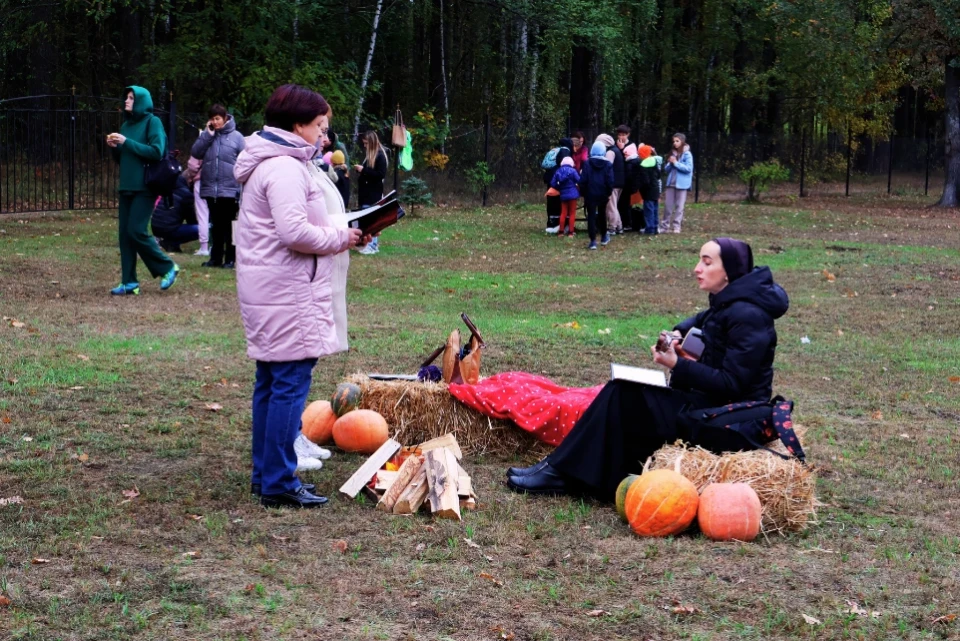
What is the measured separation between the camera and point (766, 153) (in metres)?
36.3

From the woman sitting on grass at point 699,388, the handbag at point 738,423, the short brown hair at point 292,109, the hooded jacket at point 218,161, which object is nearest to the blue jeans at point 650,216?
the hooded jacket at point 218,161

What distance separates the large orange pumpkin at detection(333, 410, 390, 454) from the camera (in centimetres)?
679

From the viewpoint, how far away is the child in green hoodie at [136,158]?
11641 millimetres

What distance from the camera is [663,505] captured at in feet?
17.7

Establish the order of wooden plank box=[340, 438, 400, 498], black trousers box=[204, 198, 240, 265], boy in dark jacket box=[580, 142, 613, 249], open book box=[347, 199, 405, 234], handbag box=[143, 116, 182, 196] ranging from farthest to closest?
boy in dark jacket box=[580, 142, 613, 249]
black trousers box=[204, 198, 240, 265]
handbag box=[143, 116, 182, 196]
wooden plank box=[340, 438, 400, 498]
open book box=[347, 199, 405, 234]

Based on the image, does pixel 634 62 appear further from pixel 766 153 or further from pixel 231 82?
pixel 231 82

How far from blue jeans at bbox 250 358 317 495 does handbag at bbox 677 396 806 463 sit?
1876 mm

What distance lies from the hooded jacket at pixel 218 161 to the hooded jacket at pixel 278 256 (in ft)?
30.3

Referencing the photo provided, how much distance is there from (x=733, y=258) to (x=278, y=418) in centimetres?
235

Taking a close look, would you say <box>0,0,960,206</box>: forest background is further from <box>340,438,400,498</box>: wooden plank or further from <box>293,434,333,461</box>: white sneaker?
<box>340,438,400,498</box>: wooden plank

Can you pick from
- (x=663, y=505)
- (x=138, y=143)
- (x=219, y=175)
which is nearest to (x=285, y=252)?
(x=663, y=505)

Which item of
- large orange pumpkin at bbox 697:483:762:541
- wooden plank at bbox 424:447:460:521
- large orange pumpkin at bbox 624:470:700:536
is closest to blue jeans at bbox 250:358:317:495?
wooden plank at bbox 424:447:460:521

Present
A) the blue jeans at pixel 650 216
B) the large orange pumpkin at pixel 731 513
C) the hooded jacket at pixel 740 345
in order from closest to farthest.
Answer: the large orange pumpkin at pixel 731 513 → the hooded jacket at pixel 740 345 → the blue jeans at pixel 650 216

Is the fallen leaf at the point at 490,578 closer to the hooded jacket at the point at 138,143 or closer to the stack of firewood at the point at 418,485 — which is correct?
the stack of firewood at the point at 418,485
